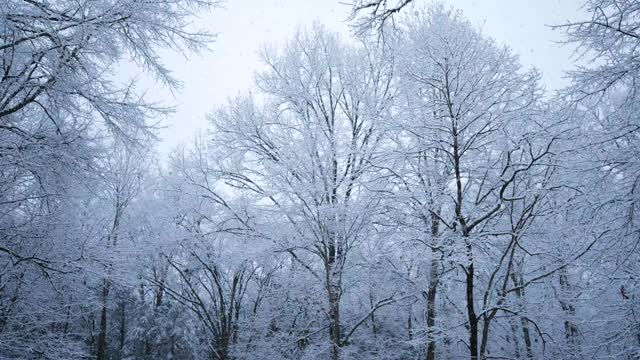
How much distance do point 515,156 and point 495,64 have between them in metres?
→ 1.54

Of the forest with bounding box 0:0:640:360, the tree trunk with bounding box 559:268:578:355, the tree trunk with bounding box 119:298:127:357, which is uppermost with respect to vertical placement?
the forest with bounding box 0:0:640:360

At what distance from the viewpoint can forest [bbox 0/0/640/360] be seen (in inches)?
160

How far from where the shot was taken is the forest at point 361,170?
406 centimetres

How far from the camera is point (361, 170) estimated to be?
6.93m

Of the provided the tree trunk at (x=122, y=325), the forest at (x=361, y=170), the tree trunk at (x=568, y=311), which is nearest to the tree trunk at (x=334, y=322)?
the forest at (x=361, y=170)

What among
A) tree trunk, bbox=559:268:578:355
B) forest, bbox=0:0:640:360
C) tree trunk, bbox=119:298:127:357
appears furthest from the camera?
tree trunk, bbox=119:298:127:357

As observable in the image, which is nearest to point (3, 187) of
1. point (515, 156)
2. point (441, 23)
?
point (441, 23)

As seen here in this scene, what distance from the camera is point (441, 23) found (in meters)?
5.98

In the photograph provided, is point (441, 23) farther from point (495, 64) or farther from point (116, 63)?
point (116, 63)

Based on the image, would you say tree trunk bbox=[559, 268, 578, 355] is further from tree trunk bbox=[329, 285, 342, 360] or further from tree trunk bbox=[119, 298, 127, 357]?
tree trunk bbox=[119, 298, 127, 357]

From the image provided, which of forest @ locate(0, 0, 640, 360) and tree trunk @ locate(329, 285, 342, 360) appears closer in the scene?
forest @ locate(0, 0, 640, 360)

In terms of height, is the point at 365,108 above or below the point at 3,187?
above

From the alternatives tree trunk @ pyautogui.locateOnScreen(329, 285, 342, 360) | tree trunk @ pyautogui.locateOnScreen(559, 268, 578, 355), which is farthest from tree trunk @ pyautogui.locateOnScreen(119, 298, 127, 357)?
tree trunk @ pyautogui.locateOnScreen(559, 268, 578, 355)

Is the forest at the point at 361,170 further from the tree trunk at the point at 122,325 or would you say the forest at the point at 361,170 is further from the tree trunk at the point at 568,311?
the tree trunk at the point at 122,325
